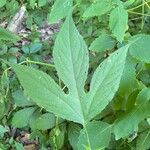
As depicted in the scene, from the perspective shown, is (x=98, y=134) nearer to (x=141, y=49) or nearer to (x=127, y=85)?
(x=127, y=85)

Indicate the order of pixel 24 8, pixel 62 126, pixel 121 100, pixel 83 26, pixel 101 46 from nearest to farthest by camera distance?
pixel 121 100
pixel 101 46
pixel 62 126
pixel 83 26
pixel 24 8

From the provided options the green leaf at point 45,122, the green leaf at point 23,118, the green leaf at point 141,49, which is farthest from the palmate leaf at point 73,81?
the green leaf at point 23,118

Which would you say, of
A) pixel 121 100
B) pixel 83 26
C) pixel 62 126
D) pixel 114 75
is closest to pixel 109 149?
pixel 62 126

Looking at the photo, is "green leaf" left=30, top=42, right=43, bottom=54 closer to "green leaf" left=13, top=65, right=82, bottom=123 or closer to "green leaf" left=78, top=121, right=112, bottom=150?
"green leaf" left=78, top=121, right=112, bottom=150

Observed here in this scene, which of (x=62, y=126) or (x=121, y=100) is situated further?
(x=62, y=126)

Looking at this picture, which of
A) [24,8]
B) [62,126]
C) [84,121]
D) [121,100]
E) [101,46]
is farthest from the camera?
[24,8]

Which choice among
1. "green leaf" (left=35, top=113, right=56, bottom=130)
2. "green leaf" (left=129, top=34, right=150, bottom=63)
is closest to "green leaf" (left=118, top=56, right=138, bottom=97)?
"green leaf" (left=129, top=34, right=150, bottom=63)

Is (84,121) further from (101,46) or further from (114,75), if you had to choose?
(101,46)
